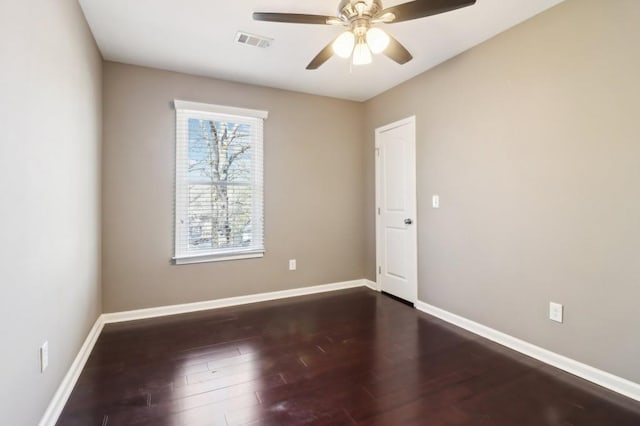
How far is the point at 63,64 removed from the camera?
190cm

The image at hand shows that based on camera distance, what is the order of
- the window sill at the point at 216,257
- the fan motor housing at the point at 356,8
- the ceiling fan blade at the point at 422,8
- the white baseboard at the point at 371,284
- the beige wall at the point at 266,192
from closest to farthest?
the ceiling fan blade at the point at 422,8 < the fan motor housing at the point at 356,8 < the beige wall at the point at 266,192 < the window sill at the point at 216,257 < the white baseboard at the point at 371,284

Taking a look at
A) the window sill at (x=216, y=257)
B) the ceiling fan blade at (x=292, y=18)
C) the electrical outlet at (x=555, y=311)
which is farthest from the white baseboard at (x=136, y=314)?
the ceiling fan blade at (x=292, y=18)

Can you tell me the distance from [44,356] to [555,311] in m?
3.15

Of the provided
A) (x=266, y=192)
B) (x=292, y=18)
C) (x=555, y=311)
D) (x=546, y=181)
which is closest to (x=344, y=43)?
(x=292, y=18)

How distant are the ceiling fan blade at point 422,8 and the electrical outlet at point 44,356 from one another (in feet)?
8.24

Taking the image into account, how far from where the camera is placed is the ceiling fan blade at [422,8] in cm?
167

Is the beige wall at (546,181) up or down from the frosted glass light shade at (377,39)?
down

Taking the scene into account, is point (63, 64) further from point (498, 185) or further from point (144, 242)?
point (498, 185)

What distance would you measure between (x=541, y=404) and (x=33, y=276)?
2.75m

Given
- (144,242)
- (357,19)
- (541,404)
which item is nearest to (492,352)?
(541,404)

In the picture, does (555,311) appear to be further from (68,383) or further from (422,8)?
(68,383)

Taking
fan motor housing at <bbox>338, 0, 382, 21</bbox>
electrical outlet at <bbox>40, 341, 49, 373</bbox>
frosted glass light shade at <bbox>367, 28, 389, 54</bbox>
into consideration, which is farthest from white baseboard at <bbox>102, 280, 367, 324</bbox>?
fan motor housing at <bbox>338, 0, 382, 21</bbox>

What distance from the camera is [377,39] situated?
6.37 ft

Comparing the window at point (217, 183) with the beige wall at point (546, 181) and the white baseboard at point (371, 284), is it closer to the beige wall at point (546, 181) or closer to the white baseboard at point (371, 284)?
the white baseboard at point (371, 284)
